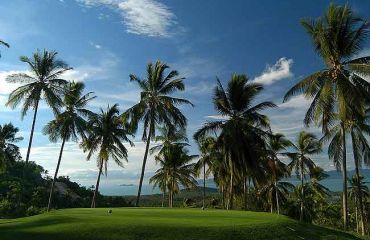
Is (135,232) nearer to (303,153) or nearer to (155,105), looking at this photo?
(155,105)

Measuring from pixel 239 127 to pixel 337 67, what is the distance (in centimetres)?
1265

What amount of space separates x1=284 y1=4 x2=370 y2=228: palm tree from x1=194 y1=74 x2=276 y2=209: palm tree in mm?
9884

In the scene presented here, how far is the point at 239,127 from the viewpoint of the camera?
39.5 metres

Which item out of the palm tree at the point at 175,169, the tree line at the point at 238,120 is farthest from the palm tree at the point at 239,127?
the palm tree at the point at 175,169

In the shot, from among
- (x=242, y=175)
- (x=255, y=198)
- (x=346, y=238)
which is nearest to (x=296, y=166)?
(x=255, y=198)

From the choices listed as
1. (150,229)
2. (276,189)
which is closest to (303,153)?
(276,189)

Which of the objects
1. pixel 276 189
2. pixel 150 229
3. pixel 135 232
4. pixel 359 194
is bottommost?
pixel 135 232

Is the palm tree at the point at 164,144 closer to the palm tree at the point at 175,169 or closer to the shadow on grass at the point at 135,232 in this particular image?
the palm tree at the point at 175,169

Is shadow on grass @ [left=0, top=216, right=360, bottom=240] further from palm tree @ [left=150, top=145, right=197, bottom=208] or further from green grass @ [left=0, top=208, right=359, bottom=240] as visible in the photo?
palm tree @ [left=150, top=145, right=197, bottom=208]

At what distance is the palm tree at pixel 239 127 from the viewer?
38.9 metres

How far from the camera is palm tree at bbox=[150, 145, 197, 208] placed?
58.2 meters

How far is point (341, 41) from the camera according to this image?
28547 millimetres

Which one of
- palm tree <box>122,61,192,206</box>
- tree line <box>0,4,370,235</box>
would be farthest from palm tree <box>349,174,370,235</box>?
palm tree <box>122,61,192,206</box>

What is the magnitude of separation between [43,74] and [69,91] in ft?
10.8
